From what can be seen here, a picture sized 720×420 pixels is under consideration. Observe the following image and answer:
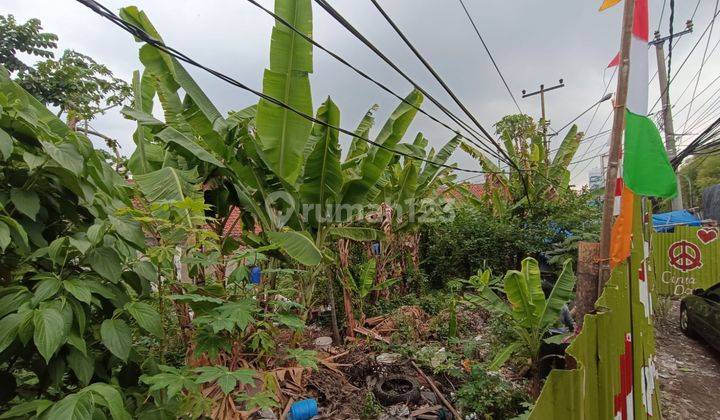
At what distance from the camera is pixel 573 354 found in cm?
135

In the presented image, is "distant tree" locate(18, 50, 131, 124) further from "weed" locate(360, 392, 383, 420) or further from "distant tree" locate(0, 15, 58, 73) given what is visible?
"weed" locate(360, 392, 383, 420)

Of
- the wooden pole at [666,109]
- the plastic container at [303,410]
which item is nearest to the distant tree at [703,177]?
the wooden pole at [666,109]

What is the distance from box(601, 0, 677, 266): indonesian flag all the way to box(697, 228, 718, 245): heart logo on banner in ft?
14.4

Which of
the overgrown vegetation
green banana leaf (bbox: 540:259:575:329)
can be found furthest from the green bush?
green banana leaf (bbox: 540:259:575:329)

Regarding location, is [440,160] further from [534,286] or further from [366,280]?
[534,286]

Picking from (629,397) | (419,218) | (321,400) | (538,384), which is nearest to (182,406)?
(321,400)

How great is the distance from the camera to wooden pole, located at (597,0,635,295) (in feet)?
7.16

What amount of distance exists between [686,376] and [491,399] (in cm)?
345

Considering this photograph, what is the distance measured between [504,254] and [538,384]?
446 centimetres

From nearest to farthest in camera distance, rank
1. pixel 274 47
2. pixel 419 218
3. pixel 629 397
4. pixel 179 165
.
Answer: pixel 629 397 → pixel 274 47 → pixel 179 165 → pixel 419 218

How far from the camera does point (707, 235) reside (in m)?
5.05

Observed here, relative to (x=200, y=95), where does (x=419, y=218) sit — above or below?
below

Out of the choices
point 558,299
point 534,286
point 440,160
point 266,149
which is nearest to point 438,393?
point 534,286

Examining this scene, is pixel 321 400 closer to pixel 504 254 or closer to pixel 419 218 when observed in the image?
pixel 419 218
